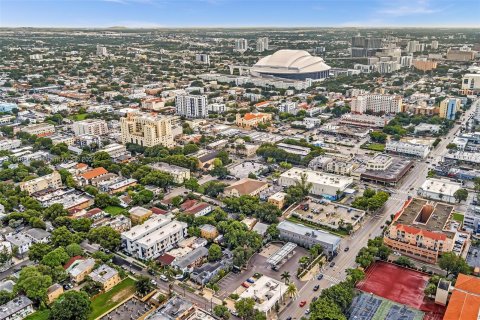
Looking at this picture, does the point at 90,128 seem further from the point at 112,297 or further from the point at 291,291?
the point at 291,291

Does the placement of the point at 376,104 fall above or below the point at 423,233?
above

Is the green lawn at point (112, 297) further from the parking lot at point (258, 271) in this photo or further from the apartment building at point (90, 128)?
the apartment building at point (90, 128)

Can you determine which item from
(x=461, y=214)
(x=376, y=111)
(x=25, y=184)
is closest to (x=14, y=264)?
(x=25, y=184)

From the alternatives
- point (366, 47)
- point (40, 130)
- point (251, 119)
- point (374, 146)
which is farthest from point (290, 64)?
point (40, 130)

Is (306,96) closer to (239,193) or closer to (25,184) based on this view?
(239,193)

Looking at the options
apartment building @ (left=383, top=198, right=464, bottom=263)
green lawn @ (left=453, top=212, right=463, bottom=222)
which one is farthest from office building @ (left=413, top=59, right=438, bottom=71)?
apartment building @ (left=383, top=198, right=464, bottom=263)

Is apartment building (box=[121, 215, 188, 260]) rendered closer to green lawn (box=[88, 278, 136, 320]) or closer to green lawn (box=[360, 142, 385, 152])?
green lawn (box=[88, 278, 136, 320])

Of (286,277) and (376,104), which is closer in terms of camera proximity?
(286,277)
